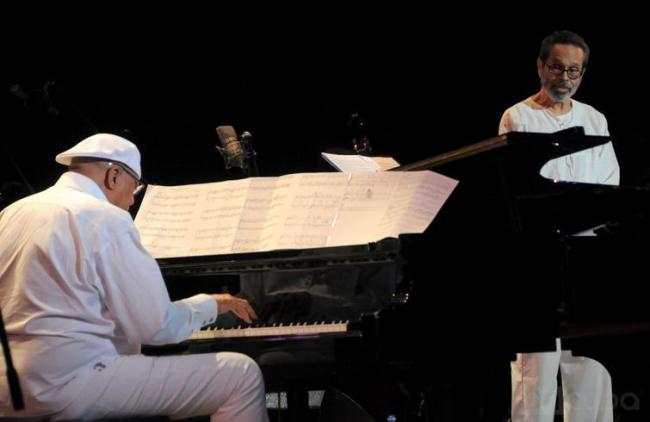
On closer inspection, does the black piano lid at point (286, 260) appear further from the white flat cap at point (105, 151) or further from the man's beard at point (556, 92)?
the man's beard at point (556, 92)

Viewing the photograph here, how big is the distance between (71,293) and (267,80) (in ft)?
11.6

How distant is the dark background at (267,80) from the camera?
616cm

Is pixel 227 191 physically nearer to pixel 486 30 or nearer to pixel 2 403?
pixel 2 403

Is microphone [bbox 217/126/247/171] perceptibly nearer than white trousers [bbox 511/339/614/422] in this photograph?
No

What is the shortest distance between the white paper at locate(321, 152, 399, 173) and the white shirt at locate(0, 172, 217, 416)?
983 mm

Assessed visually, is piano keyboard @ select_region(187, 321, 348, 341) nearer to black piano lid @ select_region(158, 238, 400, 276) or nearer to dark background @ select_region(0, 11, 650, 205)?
black piano lid @ select_region(158, 238, 400, 276)

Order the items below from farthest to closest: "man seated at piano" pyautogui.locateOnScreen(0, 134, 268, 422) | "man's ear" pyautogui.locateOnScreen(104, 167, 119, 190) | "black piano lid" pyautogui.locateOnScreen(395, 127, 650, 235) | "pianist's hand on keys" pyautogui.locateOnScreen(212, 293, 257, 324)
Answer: "man's ear" pyautogui.locateOnScreen(104, 167, 119, 190) < "pianist's hand on keys" pyautogui.locateOnScreen(212, 293, 257, 324) < "black piano lid" pyautogui.locateOnScreen(395, 127, 650, 235) < "man seated at piano" pyautogui.locateOnScreen(0, 134, 268, 422)

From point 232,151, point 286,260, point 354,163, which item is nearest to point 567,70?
point 354,163

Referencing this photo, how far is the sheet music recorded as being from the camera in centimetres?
333

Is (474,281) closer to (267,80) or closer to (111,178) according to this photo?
(111,178)

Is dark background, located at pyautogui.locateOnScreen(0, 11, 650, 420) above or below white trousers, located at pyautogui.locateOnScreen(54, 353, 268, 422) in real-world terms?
above

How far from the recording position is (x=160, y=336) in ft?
10.5

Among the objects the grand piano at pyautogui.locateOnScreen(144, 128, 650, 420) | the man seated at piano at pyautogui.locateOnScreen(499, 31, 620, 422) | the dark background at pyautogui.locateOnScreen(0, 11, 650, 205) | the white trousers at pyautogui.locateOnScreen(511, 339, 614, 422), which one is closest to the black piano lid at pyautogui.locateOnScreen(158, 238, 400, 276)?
the grand piano at pyautogui.locateOnScreen(144, 128, 650, 420)

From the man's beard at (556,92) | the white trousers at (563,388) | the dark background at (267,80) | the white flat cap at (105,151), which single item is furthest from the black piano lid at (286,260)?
the dark background at (267,80)
